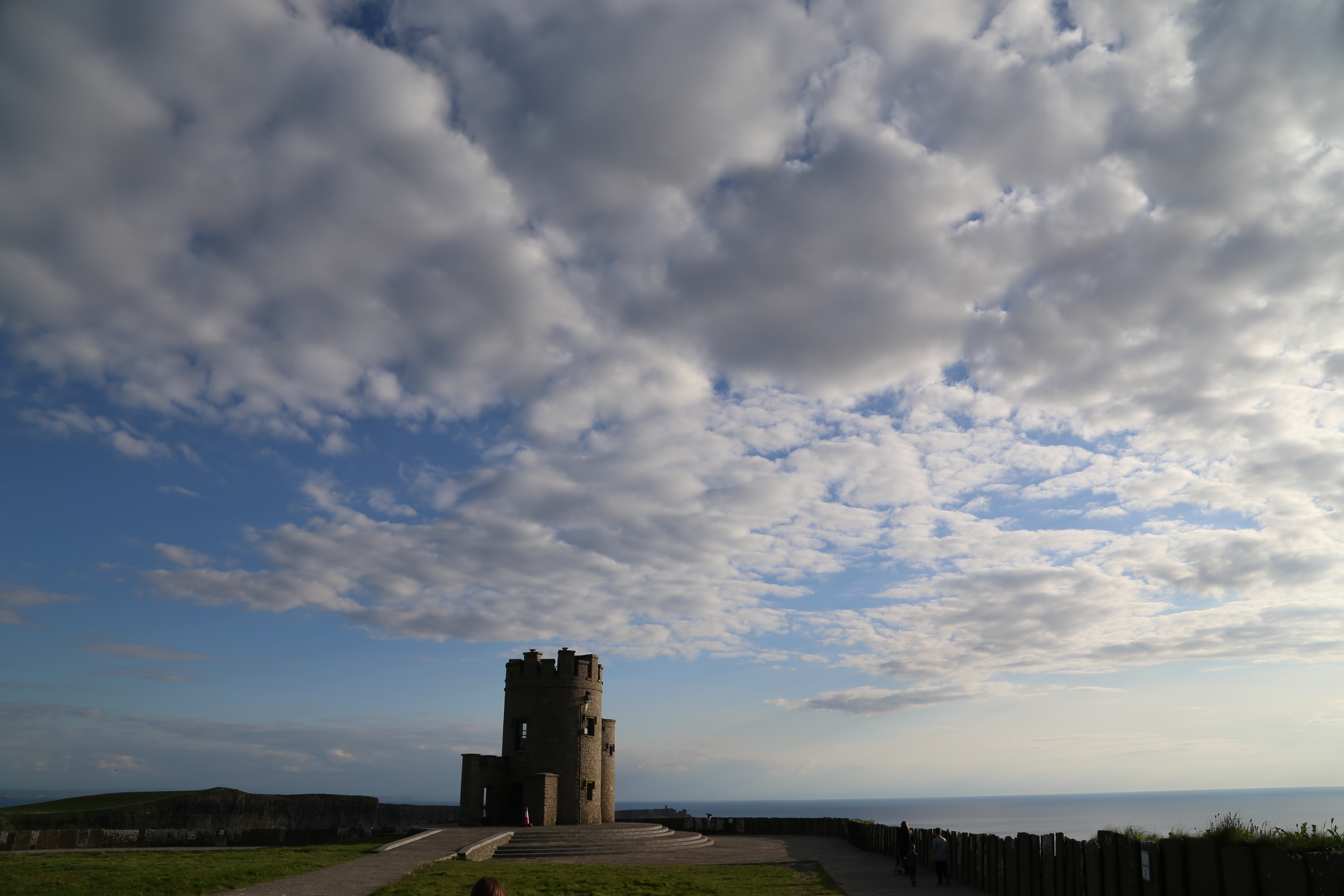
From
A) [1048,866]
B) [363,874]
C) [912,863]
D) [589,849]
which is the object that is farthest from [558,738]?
[1048,866]

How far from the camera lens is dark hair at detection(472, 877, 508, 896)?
5.51 metres

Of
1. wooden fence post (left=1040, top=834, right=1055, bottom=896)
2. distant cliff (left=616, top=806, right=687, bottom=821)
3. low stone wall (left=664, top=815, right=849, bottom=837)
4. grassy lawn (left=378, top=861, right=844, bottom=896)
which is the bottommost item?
distant cliff (left=616, top=806, right=687, bottom=821)

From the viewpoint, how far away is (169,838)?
32.1 m

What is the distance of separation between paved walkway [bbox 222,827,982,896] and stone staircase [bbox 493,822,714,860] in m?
0.66

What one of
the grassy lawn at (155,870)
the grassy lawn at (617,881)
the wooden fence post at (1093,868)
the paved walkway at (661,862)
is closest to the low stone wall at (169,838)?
the grassy lawn at (155,870)

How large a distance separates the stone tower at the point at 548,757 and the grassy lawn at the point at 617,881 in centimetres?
1533

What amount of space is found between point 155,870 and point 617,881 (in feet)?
39.7

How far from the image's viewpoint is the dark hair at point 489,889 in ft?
18.1

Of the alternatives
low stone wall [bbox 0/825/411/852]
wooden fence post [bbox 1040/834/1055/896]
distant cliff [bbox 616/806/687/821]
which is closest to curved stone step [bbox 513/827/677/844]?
low stone wall [bbox 0/825/411/852]

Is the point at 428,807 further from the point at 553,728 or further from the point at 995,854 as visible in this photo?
the point at 995,854

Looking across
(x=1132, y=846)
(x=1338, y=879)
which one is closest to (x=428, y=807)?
(x=1132, y=846)

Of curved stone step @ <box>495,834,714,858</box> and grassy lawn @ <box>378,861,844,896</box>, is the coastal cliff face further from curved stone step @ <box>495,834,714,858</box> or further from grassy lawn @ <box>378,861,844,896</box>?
grassy lawn @ <box>378,861,844,896</box>

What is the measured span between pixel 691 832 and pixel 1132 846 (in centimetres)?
2974

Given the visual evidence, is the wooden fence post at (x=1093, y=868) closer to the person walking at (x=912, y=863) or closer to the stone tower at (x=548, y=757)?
the person walking at (x=912, y=863)
